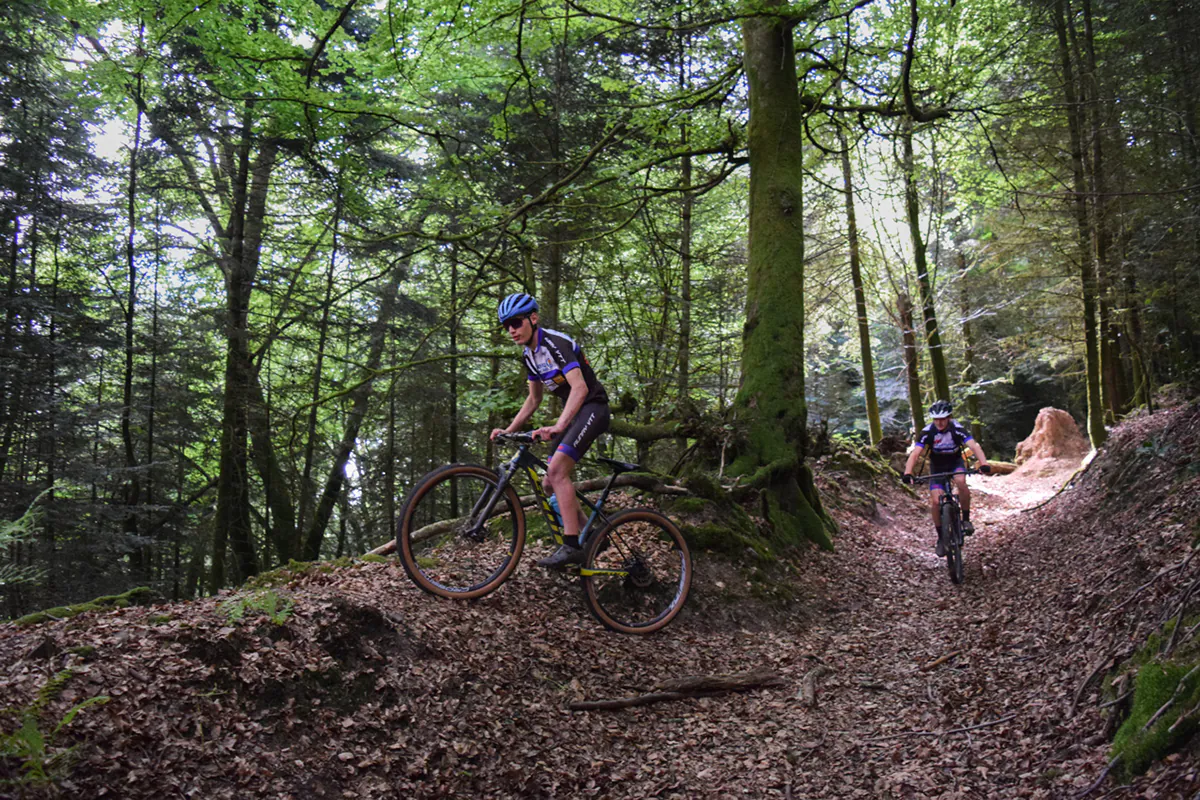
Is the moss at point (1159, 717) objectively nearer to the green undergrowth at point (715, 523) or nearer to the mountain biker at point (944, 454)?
the green undergrowth at point (715, 523)

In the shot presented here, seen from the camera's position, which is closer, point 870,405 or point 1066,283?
point 1066,283

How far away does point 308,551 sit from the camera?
14906 mm

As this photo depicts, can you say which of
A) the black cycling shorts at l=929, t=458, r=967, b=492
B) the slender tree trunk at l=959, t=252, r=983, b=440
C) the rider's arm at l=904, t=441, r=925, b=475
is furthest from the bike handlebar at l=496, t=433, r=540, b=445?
the slender tree trunk at l=959, t=252, r=983, b=440

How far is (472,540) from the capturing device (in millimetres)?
5340

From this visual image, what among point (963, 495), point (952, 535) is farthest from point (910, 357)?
point (952, 535)

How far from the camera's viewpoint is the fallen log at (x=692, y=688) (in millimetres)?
4629

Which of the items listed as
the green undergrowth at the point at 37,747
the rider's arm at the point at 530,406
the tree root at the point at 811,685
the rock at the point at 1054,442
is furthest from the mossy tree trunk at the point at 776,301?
the rock at the point at 1054,442

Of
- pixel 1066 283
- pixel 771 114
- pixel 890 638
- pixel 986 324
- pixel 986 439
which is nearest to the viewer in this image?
pixel 890 638

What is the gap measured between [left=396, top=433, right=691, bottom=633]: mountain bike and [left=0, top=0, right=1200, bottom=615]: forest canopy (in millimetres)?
2430

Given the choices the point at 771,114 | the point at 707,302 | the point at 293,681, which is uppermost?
the point at 771,114

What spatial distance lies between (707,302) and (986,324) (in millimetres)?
18189

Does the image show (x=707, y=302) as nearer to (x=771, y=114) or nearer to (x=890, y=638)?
(x=771, y=114)

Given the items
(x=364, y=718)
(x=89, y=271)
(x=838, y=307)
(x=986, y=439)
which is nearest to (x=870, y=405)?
(x=838, y=307)

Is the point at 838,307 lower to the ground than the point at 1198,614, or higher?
higher
